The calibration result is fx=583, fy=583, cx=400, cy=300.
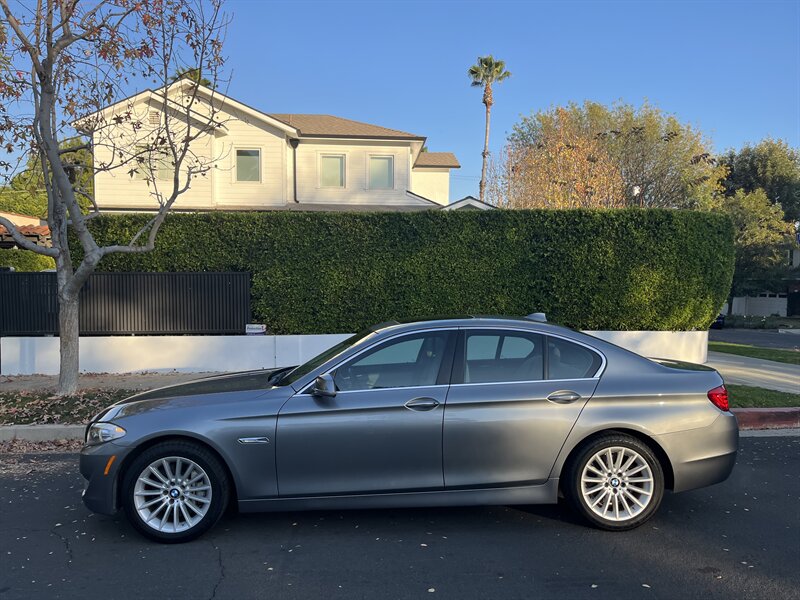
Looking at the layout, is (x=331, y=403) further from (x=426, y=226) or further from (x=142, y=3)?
(x=426, y=226)

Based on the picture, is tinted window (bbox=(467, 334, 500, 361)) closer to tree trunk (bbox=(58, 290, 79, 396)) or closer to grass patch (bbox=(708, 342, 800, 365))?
tree trunk (bbox=(58, 290, 79, 396))

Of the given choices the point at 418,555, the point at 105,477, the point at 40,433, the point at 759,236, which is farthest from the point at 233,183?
the point at 759,236

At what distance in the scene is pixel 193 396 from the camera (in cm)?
425

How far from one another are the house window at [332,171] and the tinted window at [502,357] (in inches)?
681

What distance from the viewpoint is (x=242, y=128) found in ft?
64.5

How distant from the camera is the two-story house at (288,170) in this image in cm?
1906

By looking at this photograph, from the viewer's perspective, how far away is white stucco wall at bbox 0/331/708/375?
10750 mm

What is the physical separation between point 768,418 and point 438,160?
23.6 m

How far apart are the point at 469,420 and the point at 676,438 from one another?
1532 millimetres

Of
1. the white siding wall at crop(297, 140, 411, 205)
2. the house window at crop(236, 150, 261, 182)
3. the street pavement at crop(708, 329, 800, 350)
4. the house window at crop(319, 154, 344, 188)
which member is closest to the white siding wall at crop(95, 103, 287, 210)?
the house window at crop(236, 150, 261, 182)

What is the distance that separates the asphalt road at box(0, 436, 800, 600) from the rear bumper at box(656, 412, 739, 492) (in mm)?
376

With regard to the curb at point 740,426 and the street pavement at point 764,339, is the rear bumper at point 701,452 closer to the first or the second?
the curb at point 740,426

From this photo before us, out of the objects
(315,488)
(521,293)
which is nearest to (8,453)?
(315,488)

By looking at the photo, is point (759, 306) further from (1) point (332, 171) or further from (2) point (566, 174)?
(1) point (332, 171)
